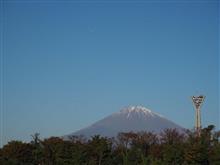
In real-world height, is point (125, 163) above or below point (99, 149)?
below

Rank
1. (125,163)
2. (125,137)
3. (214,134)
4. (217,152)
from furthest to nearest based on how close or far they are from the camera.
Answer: (125,137), (214,134), (217,152), (125,163)

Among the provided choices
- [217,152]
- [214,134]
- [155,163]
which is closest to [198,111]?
[214,134]

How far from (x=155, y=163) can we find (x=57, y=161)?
29909 mm

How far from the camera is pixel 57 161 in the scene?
34094 millimetres

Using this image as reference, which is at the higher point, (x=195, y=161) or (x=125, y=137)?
(x=125, y=137)

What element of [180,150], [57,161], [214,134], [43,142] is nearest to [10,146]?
[43,142]

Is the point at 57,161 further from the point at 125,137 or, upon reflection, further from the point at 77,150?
the point at 125,137

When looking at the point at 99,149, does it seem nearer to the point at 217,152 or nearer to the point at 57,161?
the point at 57,161

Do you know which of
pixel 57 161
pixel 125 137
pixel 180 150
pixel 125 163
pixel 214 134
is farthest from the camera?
pixel 125 137

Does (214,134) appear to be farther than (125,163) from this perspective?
Yes

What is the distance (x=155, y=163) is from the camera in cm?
509

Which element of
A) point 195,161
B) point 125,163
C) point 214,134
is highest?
point 214,134

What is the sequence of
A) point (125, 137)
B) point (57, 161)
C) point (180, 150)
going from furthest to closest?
1. point (125, 137)
2. point (57, 161)
3. point (180, 150)

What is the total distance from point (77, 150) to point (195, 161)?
9456 mm
